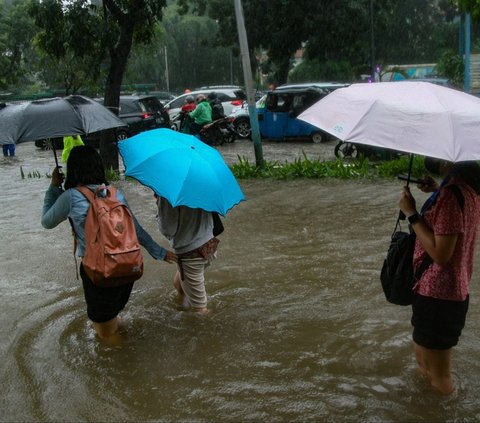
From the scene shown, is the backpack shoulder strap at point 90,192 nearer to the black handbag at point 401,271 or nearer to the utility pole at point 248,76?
the black handbag at point 401,271

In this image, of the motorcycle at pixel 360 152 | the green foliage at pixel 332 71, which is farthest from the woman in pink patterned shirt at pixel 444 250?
the green foliage at pixel 332 71

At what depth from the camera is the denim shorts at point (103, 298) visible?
416 centimetres

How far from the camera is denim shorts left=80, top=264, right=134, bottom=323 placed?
13.6 ft

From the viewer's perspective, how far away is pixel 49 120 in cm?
424

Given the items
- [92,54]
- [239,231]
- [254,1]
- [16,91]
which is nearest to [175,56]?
[16,91]

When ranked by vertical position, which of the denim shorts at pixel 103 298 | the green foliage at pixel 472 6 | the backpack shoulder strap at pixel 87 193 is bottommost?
the denim shorts at pixel 103 298

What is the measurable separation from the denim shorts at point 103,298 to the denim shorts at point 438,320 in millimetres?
→ 1874

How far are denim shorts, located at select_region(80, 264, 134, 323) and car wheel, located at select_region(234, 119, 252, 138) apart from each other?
1591 centimetres

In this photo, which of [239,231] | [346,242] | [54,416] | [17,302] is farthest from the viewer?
[239,231]

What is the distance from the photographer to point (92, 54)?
515 inches

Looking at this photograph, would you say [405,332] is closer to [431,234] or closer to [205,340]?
[205,340]

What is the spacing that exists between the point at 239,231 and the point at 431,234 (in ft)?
16.4

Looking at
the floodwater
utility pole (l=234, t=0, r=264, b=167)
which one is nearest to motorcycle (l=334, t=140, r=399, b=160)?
utility pole (l=234, t=0, r=264, b=167)

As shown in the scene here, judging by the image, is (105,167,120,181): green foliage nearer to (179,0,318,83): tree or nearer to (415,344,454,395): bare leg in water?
(415,344,454,395): bare leg in water
